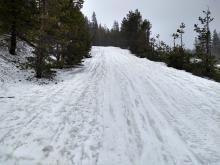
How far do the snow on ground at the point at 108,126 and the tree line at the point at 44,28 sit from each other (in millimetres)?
3031

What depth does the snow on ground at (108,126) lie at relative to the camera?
6574 mm

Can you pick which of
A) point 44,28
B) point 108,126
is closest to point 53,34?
point 44,28

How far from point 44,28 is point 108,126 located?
9.55 meters

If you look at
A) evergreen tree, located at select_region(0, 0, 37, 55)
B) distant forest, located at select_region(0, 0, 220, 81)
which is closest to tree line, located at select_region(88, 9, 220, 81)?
distant forest, located at select_region(0, 0, 220, 81)

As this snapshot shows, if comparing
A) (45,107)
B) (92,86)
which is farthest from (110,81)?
(45,107)

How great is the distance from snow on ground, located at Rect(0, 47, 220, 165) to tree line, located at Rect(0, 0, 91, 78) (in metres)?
3.03

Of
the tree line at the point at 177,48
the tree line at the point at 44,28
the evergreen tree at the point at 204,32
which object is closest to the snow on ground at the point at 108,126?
the tree line at the point at 44,28

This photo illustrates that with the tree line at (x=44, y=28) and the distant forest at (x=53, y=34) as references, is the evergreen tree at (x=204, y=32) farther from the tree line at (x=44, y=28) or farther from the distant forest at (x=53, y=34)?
the tree line at (x=44, y=28)

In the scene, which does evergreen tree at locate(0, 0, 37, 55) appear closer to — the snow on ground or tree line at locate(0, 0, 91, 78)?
tree line at locate(0, 0, 91, 78)

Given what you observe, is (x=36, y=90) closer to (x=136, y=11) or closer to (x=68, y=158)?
(x=68, y=158)

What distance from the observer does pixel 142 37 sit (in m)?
51.9

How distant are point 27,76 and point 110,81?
4905 millimetres

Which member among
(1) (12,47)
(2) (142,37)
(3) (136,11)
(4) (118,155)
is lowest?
(4) (118,155)

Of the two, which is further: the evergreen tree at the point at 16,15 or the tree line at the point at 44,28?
the evergreen tree at the point at 16,15
